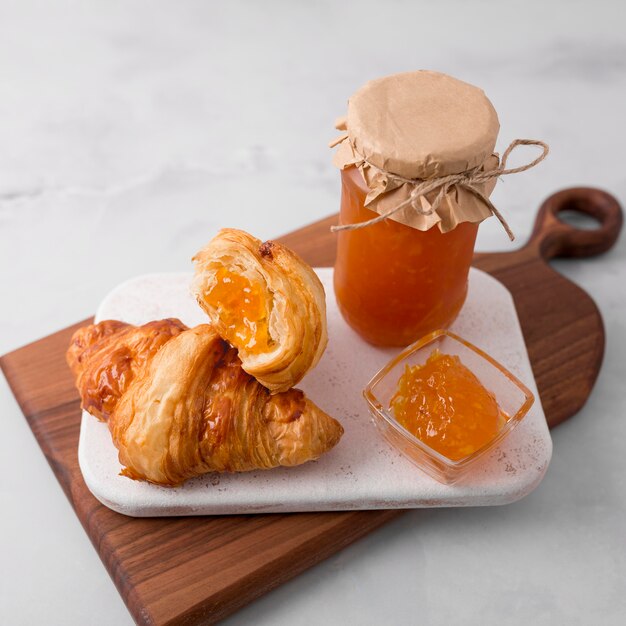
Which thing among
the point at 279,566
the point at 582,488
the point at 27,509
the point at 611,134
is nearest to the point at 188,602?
the point at 279,566

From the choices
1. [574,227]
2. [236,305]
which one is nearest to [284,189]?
[574,227]

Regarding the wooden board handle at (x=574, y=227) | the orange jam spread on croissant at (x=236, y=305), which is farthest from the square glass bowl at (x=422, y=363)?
the wooden board handle at (x=574, y=227)

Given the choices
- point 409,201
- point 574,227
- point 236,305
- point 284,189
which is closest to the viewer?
point 409,201

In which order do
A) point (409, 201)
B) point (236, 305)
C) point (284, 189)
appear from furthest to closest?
point (284, 189), point (236, 305), point (409, 201)

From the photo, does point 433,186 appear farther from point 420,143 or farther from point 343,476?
point 343,476

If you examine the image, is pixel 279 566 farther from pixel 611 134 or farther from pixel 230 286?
pixel 611 134

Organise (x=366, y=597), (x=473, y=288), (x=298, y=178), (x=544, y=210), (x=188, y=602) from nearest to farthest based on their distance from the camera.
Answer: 1. (x=188, y=602)
2. (x=366, y=597)
3. (x=473, y=288)
4. (x=544, y=210)
5. (x=298, y=178)
